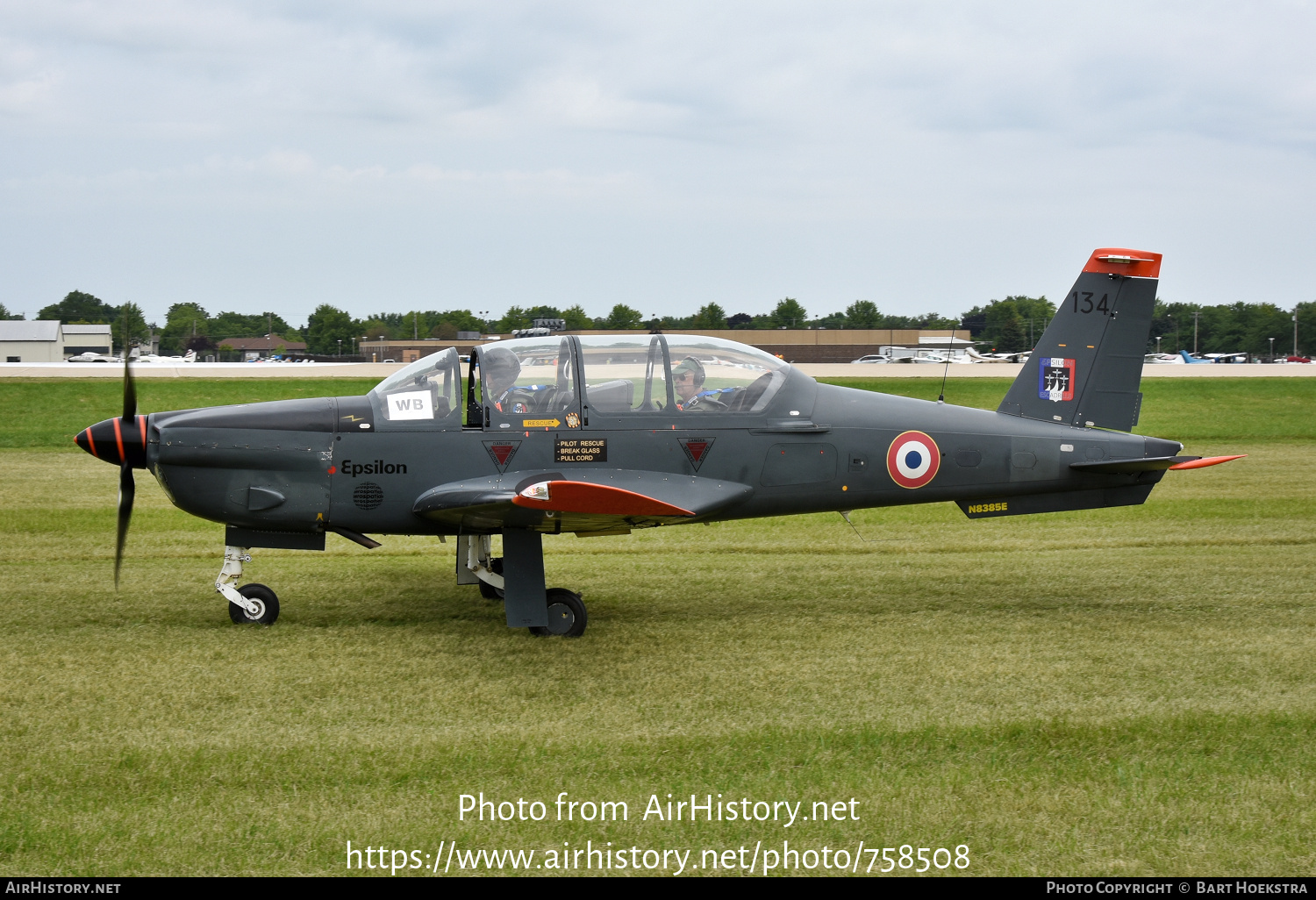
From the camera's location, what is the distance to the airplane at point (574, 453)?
811 centimetres

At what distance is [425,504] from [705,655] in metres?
2.37

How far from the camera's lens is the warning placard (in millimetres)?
8352

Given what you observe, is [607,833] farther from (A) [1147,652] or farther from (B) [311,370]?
(B) [311,370]

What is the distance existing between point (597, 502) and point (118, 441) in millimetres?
3730

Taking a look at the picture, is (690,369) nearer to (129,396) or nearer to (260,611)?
(260,611)

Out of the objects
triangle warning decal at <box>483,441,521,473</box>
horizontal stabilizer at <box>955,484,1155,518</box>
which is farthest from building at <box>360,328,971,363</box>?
triangle warning decal at <box>483,441,521,473</box>

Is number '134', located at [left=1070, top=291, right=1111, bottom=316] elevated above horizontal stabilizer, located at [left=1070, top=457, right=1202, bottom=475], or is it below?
above

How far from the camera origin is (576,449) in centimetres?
836

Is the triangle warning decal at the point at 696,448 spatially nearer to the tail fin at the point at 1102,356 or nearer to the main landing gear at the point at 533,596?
the main landing gear at the point at 533,596

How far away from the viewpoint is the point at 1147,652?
7824 millimetres

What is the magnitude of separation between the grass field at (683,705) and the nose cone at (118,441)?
1375 mm

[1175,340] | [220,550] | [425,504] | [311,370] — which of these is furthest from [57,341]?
[1175,340]

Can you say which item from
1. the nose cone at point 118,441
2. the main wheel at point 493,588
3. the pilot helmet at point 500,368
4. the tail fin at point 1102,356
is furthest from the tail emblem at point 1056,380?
the nose cone at point 118,441

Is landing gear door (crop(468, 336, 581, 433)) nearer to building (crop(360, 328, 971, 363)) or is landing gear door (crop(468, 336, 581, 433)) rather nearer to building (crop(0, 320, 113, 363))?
building (crop(360, 328, 971, 363))
